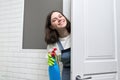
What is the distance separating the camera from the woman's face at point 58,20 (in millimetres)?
1711

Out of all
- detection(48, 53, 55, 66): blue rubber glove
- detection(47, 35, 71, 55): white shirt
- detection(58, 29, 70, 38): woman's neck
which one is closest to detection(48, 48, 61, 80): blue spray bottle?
detection(48, 53, 55, 66): blue rubber glove

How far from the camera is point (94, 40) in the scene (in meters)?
1.70

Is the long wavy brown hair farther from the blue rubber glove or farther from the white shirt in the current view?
the blue rubber glove

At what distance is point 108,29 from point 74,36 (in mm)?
444

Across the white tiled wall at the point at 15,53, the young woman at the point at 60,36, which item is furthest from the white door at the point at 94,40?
the white tiled wall at the point at 15,53

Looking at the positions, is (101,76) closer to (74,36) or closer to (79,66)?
(79,66)

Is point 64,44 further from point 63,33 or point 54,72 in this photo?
point 54,72

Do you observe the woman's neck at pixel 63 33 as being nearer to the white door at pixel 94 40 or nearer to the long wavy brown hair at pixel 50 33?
the long wavy brown hair at pixel 50 33

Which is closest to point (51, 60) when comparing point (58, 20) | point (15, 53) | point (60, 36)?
point (60, 36)

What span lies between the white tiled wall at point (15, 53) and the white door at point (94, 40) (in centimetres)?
47

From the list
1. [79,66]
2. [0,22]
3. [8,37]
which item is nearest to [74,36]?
[79,66]

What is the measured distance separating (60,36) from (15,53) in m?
0.64

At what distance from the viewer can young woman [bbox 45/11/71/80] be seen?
1.71 m

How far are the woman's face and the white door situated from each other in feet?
0.51
